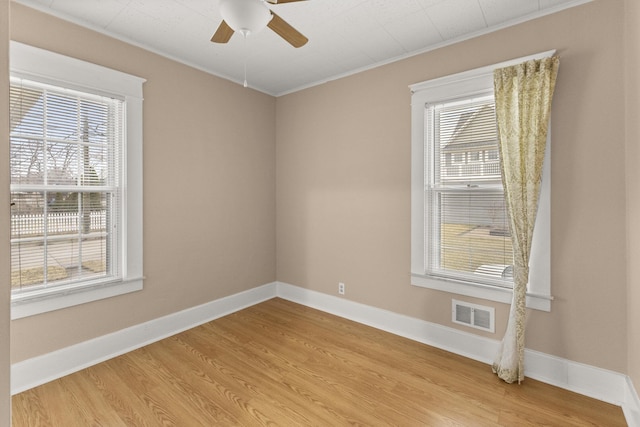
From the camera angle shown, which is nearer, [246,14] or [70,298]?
[246,14]

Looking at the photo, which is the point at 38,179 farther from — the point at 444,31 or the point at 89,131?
the point at 444,31

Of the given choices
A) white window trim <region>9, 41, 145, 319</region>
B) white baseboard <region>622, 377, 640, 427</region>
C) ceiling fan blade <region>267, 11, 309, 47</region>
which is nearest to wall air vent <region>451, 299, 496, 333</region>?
white baseboard <region>622, 377, 640, 427</region>

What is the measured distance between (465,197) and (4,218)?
112 inches

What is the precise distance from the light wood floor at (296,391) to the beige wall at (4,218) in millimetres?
1189

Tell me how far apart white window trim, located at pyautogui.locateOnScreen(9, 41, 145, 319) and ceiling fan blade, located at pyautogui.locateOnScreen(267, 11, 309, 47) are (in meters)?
1.60

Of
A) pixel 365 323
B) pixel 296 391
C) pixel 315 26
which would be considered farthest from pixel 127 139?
pixel 365 323

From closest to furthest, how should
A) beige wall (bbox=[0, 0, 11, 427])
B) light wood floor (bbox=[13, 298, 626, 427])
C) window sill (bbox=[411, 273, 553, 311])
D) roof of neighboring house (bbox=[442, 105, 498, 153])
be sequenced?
beige wall (bbox=[0, 0, 11, 427]) → light wood floor (bbox=[13, 298, 626, 427]) → window sill (bbox=[411, 273, 553, 311]) → roof of neighboring house (bbox=[442, 105, 498, 153])

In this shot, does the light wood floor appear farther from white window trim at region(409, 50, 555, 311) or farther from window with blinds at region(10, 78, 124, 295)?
window with blinds at region(10, 78, 124, 295)

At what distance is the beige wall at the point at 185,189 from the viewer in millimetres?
2383

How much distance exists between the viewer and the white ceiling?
88.0 inches

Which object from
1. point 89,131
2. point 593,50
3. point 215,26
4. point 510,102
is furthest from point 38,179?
point 593,50

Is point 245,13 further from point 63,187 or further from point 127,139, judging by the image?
point 63,187

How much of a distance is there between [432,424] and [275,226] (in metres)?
2.86

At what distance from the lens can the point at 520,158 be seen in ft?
7.50
